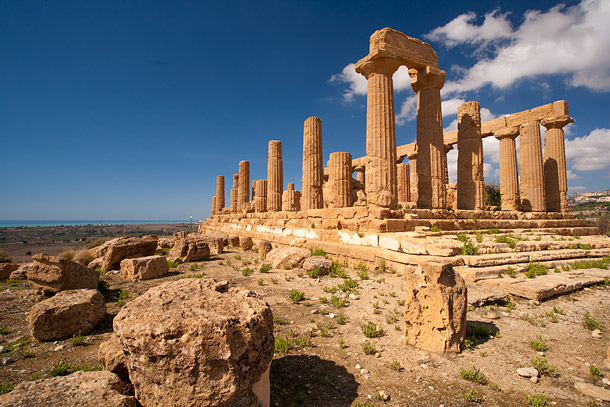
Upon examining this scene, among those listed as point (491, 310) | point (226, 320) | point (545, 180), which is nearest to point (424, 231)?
point (491, 310)

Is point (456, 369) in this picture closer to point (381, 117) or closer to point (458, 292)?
point (458, 292)

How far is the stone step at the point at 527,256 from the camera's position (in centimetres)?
659

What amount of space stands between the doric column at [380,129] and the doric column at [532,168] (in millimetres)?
9007

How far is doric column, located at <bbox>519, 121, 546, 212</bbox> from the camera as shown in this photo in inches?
570

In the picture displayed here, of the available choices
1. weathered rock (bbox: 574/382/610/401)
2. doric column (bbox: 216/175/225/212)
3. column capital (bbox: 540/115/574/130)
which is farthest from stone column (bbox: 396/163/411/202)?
doric column (bbox: 216/175/225/212)

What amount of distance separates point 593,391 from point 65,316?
20.1ft

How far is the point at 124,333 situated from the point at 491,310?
5.06 m

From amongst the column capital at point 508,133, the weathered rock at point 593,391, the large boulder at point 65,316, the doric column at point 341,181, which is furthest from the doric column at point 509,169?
the large boulder at point 65,316

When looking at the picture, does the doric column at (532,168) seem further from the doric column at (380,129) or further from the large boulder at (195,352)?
the large boulder at (195,352)

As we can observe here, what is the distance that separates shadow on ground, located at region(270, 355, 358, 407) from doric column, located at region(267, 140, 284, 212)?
13949 mm

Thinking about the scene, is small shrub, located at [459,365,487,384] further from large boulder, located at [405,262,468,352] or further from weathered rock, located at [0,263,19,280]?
weathered rock, located at [0,263,19,280]

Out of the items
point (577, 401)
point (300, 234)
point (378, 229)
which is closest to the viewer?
point (577, 401)

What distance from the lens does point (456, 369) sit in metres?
3.15

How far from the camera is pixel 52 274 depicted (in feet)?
18.5
